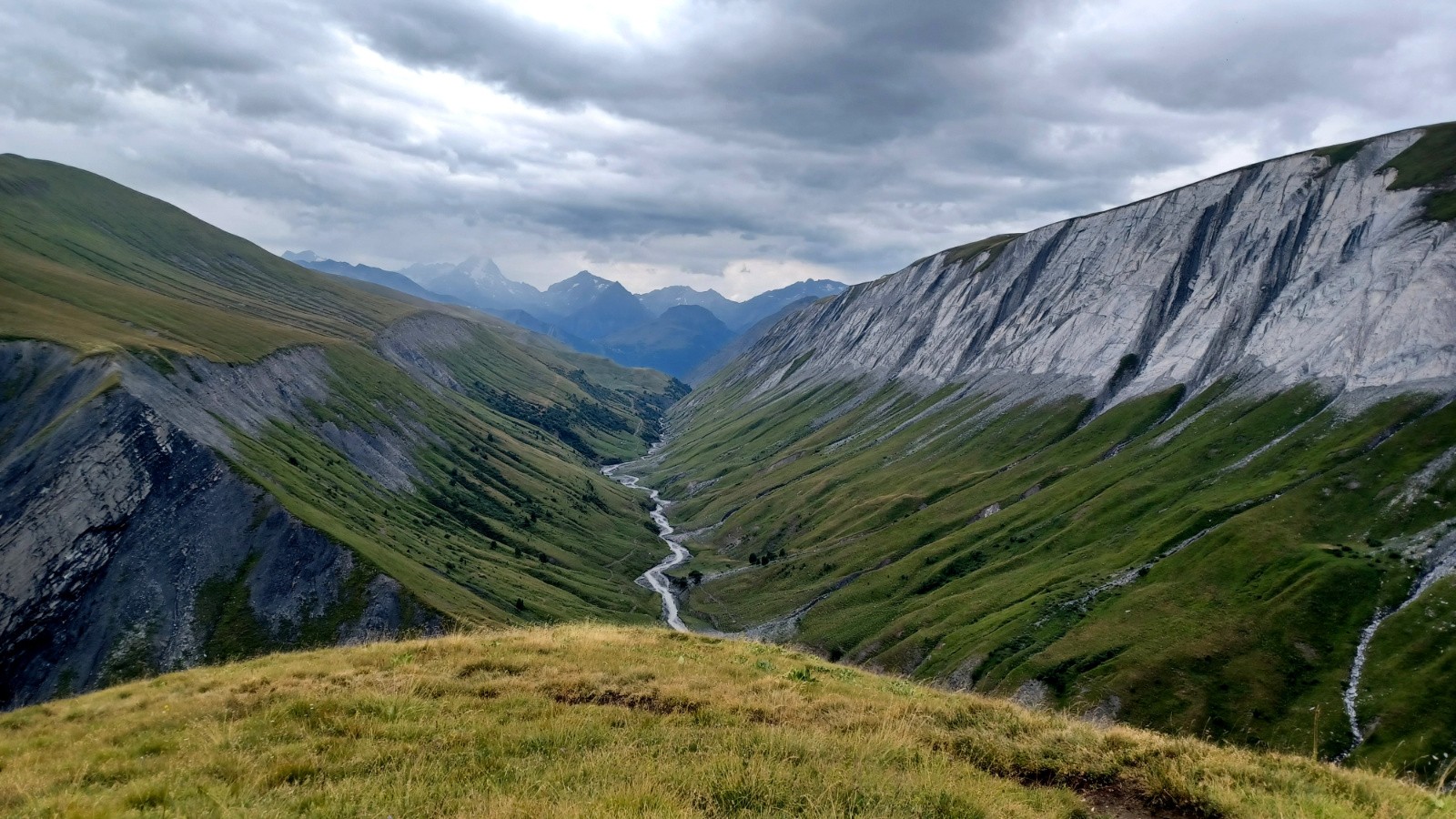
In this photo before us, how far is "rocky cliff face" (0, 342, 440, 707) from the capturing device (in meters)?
79.5

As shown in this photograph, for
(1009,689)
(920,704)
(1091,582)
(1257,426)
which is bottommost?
(1009,689)

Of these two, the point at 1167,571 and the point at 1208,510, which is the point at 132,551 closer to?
the point at 1167,571

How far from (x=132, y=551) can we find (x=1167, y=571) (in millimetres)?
130707

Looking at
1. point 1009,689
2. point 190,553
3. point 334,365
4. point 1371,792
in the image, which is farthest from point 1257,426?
→ point 334,365

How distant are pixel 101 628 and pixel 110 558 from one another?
9501 millimetres

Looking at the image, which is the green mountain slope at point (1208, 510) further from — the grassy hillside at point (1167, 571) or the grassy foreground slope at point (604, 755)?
the grassy foreground slope at point (604, 755)

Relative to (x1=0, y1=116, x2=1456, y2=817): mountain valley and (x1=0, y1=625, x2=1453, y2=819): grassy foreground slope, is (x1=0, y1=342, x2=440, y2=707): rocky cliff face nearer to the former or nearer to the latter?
(x1=0, y1=116, x2=1456, y2=817): mountain valley

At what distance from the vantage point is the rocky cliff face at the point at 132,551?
79500mm

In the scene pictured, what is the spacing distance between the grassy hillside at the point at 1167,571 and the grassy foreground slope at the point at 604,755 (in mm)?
42159

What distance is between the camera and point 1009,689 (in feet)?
280

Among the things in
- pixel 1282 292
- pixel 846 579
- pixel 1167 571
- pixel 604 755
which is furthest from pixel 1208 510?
pixel 604 755

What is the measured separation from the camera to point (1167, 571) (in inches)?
3799

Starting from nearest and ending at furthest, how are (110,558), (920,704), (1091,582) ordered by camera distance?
(920,704) < (110,558) < (1091,582)

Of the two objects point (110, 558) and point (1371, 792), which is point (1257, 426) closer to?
point (1371, 792)
